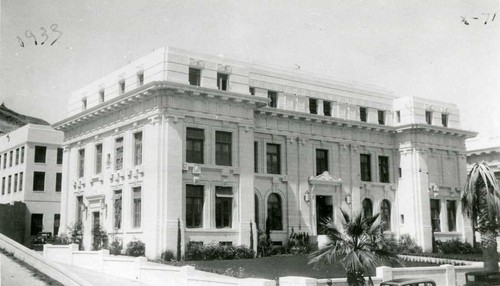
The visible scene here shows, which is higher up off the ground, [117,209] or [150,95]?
[150,95]

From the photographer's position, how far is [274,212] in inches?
1563

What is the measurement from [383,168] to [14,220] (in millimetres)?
32667

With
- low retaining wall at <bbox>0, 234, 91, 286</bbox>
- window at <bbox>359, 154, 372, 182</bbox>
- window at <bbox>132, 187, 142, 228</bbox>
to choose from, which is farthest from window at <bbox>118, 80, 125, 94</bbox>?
window at <bbox>359, 154, 372, 182</bbox>

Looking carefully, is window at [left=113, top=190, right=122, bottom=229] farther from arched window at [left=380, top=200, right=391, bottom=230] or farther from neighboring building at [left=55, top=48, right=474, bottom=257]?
arched window at [left=380, top=200, right=391, bottom=230]

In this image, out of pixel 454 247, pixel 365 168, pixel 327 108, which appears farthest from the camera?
pixel 365 168

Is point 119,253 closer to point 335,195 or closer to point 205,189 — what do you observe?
point 205,189

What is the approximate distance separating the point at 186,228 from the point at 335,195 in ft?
44.2

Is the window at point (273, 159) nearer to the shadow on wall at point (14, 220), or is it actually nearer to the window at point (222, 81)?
the window at point (222, 81)

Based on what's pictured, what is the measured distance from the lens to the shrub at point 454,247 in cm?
4481

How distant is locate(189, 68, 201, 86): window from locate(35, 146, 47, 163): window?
2748cm

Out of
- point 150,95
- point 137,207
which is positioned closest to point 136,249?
point 137,207

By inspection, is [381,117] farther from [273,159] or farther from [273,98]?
[273,159]

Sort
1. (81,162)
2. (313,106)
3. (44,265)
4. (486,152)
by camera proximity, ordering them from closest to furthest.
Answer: (44,265), (81,162), (313,106), (486,152)

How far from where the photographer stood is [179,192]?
33.3 metres
